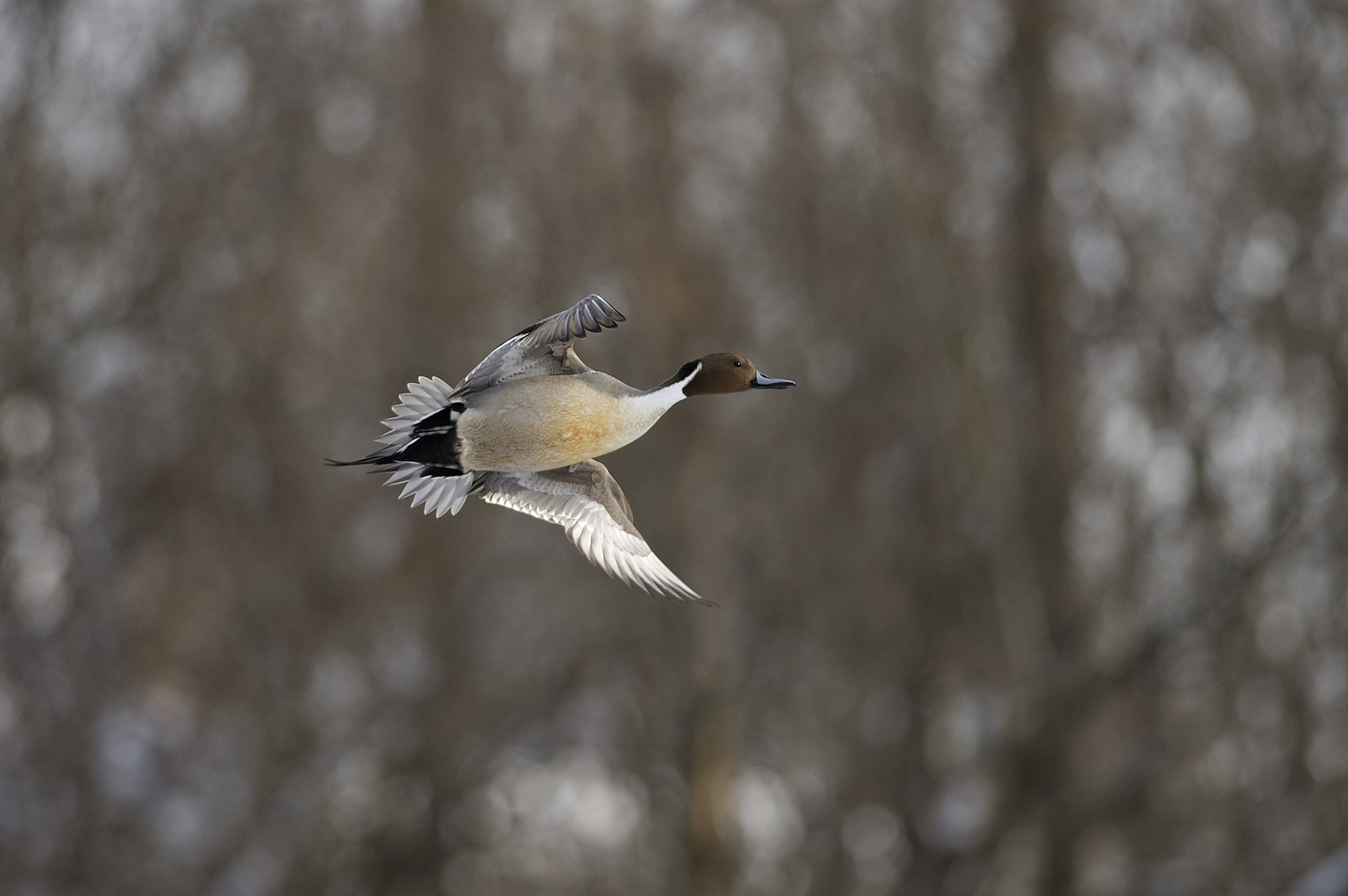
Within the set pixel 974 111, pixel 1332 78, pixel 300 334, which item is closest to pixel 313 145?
pixel 300 334

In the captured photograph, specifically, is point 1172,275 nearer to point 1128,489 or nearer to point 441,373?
point 1128,489

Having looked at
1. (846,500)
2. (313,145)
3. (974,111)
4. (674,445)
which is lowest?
(846,500)

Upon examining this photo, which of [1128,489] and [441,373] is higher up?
[441,373]

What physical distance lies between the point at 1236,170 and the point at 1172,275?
0.90m

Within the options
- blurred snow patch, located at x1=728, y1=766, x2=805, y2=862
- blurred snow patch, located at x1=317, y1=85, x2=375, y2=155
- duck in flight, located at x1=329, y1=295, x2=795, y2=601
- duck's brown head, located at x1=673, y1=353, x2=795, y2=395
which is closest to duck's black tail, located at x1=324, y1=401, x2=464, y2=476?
duck in flight, located at x1=329, y1=295, x2=795, y2=601

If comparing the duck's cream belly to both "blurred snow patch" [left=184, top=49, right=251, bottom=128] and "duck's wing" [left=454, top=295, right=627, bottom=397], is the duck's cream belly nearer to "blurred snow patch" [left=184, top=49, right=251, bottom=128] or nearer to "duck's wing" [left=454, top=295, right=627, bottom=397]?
"duck's wing" [left=454, top=295, right=627, bottom=397]

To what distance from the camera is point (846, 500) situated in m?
12.8

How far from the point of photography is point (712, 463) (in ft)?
38.1

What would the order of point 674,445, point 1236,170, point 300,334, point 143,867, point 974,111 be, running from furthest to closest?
point 300,334, point 143,867, point 974,111, point 674,445, point 1236,170

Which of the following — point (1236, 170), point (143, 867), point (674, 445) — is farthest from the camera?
point (143, 867)

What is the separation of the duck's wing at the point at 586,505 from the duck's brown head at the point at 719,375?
1.04 ft

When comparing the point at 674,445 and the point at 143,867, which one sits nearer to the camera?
the point at 674,445

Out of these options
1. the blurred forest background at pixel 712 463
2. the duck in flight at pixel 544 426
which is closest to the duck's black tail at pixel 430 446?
the duck in flight at pixel 544 426

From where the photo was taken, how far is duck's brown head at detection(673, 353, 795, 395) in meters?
1.96
